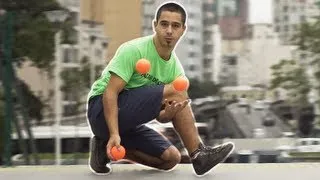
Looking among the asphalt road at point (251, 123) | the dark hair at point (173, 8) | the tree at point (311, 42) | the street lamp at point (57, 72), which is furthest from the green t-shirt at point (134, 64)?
the tree at point (311, 42)

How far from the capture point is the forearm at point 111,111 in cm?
215

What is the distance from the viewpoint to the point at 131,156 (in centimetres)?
242

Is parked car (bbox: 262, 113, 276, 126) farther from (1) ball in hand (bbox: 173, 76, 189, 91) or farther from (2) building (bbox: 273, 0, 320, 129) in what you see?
(1) ball in hand (bbox: 173, 76, 189, 91)

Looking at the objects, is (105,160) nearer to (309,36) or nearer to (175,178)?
(175,178)

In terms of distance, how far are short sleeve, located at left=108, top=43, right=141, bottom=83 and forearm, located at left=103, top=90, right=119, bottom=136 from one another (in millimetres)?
73

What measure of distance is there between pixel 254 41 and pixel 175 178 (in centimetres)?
1409

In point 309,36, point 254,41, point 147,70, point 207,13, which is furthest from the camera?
point 254,41

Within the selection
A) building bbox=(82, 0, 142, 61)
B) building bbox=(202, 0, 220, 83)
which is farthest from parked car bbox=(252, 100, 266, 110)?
building bbox=(82, 0, 142, 61)

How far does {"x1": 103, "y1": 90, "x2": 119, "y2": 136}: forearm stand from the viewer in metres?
2.15

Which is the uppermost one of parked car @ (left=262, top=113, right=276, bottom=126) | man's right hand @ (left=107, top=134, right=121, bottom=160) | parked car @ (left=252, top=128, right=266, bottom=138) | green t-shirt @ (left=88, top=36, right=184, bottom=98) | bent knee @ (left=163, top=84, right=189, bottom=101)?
green t-shirt @ (left=88, top=36, right=184, bottom=98)

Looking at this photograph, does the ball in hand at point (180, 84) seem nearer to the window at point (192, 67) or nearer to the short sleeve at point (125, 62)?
the short sleeve at point (125, 62)

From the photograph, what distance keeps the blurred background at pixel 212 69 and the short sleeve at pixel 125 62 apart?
3.52m

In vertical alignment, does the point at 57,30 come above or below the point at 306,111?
above

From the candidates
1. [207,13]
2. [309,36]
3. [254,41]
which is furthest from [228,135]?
[254,41]
